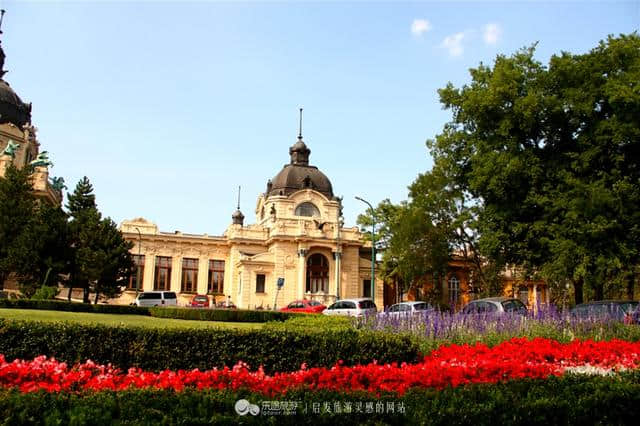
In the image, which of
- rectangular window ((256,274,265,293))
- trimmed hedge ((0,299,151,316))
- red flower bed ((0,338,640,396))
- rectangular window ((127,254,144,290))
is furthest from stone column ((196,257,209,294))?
red flower bed ((0,338,640,396))

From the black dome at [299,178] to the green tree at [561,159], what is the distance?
31.8 metres

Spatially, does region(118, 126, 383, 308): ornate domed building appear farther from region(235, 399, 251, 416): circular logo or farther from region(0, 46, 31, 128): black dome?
region(235, 399, 251, 416): circular logo

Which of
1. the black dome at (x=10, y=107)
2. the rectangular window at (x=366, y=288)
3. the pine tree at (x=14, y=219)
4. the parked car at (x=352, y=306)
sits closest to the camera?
the parked car at (x=352, y=306)

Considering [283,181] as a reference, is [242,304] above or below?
below

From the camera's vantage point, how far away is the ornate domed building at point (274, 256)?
54.0 metres

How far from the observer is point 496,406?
19.3 feet

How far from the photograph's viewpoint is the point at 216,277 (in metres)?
59.8

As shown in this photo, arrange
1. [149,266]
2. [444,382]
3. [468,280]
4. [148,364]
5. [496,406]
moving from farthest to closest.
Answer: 1. [149,266]
2. [468,280]
3. [148,364]
4. [444,382]
5. [496,406]

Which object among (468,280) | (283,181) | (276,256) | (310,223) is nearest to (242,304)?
(276,256)

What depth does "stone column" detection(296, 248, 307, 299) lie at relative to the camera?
5372 cm

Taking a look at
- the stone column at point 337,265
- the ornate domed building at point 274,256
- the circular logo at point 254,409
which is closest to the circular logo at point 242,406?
the circular logo at point 254,409

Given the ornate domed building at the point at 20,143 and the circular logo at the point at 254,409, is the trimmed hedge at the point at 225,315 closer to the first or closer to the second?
the circular logo at the point at 254,409

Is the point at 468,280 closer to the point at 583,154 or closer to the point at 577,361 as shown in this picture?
the point at 583,154

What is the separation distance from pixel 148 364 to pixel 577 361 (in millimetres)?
7872
